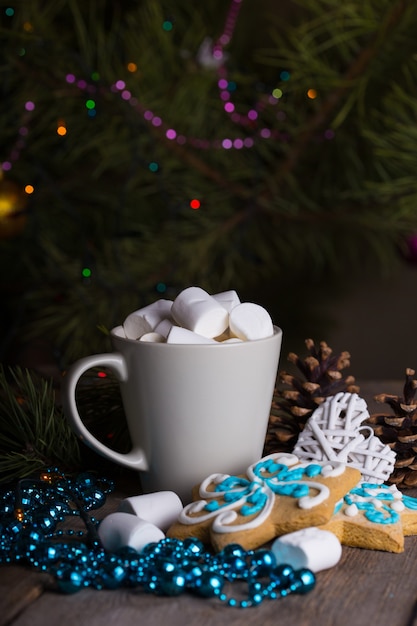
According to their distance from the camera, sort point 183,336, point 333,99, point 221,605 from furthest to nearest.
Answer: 1. point 333,99
2. point 183,336
3. point 221,605

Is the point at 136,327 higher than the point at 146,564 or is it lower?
higher

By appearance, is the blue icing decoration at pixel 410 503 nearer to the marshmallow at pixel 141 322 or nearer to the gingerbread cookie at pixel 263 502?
the gingerbread cookie at pixel 263 502

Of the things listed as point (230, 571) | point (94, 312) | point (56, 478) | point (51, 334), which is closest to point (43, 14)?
point (94, 312)

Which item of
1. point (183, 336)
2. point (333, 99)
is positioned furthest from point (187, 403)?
point (333, 99)

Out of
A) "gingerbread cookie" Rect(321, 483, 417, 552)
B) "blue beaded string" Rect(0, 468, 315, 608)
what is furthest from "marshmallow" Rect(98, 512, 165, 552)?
"gingerbread cookie" Rect(321, 483, 417, 552)

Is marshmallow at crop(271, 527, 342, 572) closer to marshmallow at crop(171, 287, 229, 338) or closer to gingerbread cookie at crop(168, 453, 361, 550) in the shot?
gingerbread cookie at crop(168, 453, 361, 550)

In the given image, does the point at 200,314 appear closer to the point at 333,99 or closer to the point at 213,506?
the point at 213,506

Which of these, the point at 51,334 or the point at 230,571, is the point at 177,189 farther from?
the point at 230,571
